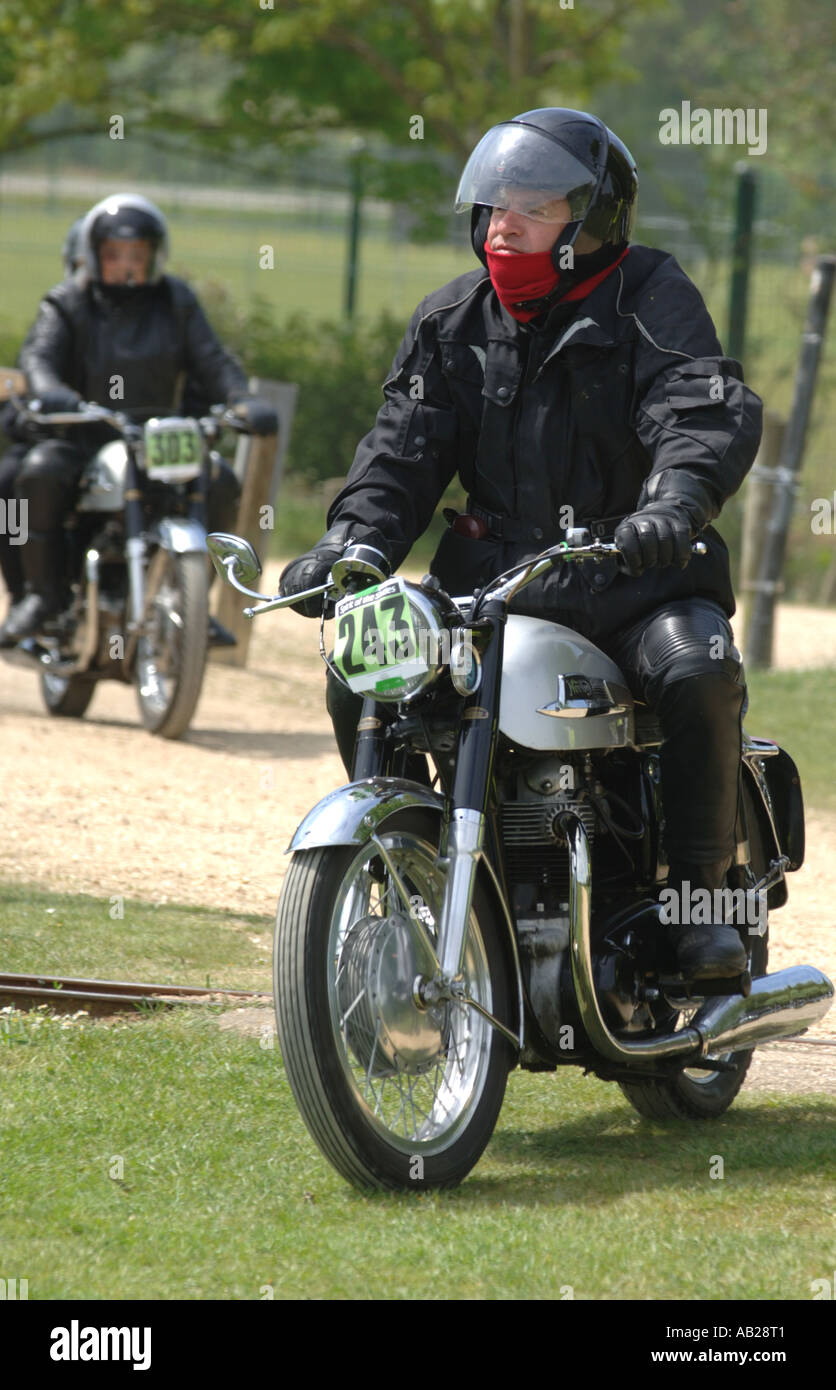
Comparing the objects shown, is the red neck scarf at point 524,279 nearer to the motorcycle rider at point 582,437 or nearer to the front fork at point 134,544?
the motorcycle rider at point 582,437

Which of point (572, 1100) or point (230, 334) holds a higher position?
point (230, 334)

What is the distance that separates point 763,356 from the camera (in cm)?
1725

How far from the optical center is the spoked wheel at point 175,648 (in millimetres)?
8320

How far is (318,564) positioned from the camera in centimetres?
371

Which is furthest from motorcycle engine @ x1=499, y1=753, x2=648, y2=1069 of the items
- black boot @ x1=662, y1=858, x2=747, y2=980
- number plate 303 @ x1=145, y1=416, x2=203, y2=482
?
number plate 303 @ x1=145, y1=416, x2=203, y2=482

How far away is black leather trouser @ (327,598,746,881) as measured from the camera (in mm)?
3730

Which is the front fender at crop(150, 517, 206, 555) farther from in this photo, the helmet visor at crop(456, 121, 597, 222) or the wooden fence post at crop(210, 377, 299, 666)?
the helmet visor at crop(456, 121, 597, 222)

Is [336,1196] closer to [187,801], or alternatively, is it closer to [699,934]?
[699,934]

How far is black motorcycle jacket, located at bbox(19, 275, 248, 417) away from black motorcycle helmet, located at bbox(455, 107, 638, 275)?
16.6 feet

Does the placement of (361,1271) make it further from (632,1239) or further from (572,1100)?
(572,1100)

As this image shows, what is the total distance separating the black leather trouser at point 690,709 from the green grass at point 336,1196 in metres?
0.64

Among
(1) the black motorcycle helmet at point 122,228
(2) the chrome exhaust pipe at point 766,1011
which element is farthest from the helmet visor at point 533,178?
(1) the black motorcycle helmet at point 122,228
